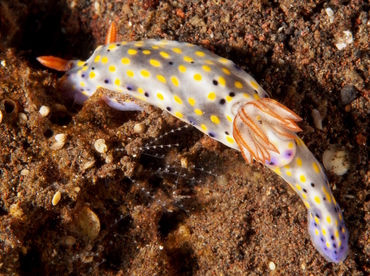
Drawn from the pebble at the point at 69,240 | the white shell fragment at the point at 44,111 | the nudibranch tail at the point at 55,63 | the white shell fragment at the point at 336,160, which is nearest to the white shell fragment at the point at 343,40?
the white shell fragment at the point at 336,160

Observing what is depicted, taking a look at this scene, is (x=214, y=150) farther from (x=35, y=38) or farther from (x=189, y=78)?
(x=35, y=38)

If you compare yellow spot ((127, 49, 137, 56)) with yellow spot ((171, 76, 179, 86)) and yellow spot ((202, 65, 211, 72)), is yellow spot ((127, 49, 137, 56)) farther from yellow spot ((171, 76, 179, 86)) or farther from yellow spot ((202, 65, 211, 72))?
yellow spot ((202, 65, 211, 72))

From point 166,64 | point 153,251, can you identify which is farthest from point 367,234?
point 166,64

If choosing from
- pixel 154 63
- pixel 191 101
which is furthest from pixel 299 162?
pixel 154 63

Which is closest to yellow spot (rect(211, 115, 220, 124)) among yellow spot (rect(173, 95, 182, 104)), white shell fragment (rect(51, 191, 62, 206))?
yellow spot (rect(173, 95, 182, 104))

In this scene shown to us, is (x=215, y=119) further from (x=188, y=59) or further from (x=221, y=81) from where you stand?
(x=188, y=59)
